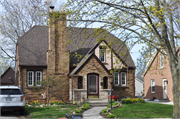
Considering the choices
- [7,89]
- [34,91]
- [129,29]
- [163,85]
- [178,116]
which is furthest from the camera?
[163,85]

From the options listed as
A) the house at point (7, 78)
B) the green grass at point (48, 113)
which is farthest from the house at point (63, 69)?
the house at point (7, 78)

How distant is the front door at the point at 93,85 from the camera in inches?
911

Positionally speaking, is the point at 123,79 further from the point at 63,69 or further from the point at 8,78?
the point at 8,78

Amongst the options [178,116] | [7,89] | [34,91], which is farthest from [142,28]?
[34,91]

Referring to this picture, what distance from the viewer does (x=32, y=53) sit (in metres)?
25.2

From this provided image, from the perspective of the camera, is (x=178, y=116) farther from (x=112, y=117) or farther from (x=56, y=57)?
(x=56, y=57)

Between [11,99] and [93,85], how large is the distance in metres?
10.7

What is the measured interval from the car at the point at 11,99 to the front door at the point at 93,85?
382 inches

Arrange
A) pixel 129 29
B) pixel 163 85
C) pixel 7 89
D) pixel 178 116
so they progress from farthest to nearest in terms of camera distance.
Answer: pixel 163 85 < pixel 7 89 < pixel 129 29 < pixel 178 116

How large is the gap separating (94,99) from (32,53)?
8.25 meters

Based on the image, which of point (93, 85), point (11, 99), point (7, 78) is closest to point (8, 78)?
point (7, 78)

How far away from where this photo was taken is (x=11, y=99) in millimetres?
14000

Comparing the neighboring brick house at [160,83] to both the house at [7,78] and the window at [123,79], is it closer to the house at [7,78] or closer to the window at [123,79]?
the window at [123,79]

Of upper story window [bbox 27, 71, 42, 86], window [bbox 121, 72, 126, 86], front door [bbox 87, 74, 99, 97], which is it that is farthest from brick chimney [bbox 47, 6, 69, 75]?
window [bbox 121, 72, 126, 86]
